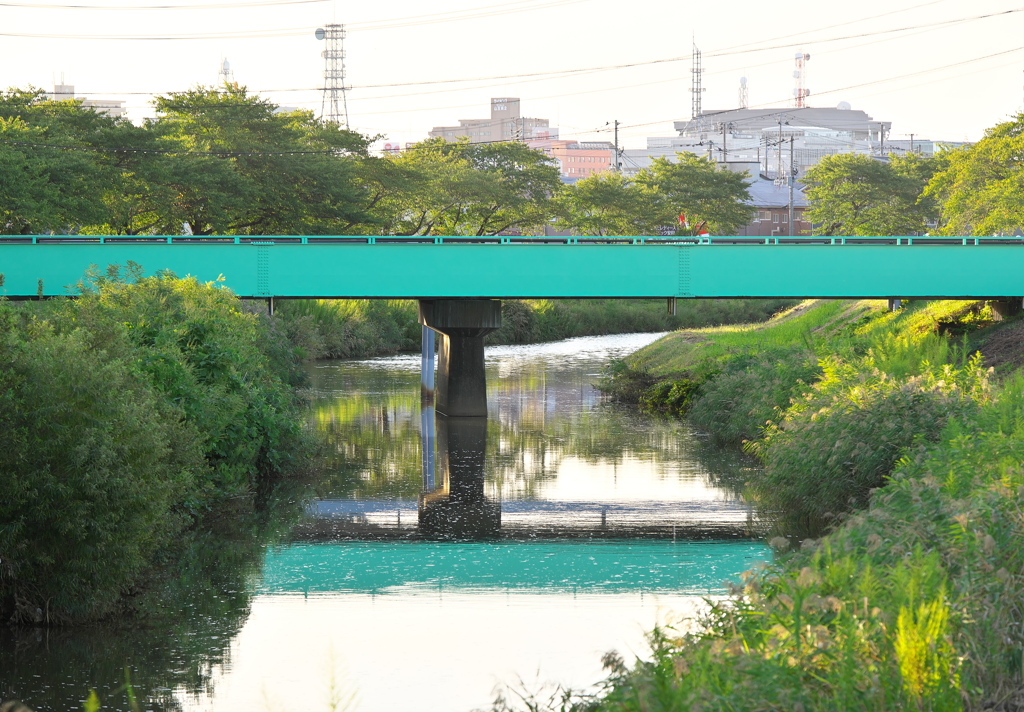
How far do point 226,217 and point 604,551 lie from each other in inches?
1482

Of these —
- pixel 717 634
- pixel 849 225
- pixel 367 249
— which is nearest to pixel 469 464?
pixel 367 249

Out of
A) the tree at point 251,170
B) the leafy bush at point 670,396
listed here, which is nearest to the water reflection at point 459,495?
the leafy bush at point 670,396

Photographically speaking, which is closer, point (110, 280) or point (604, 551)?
point (604, 551)

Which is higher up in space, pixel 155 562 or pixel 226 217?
pixel 226 217

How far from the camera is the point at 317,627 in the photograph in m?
15.7

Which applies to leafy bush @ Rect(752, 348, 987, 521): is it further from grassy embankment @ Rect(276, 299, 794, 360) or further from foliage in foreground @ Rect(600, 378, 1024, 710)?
grassy embankment @ Rect(276, 299, 794, 360)

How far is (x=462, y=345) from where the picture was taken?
Result: 3766 centimetres

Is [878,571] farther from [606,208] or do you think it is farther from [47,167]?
[606,208]

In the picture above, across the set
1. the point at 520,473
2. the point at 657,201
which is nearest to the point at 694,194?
the point at 657,201

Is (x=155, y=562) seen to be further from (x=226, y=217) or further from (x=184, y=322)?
(x=226, y=217)

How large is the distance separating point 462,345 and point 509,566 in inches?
735

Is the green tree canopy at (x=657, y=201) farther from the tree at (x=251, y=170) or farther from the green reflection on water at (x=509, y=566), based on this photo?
the green reflection on water at (x=509, y=566)

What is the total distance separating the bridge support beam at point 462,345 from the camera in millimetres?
37250

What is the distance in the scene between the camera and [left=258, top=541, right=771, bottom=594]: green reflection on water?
58.9 ft
